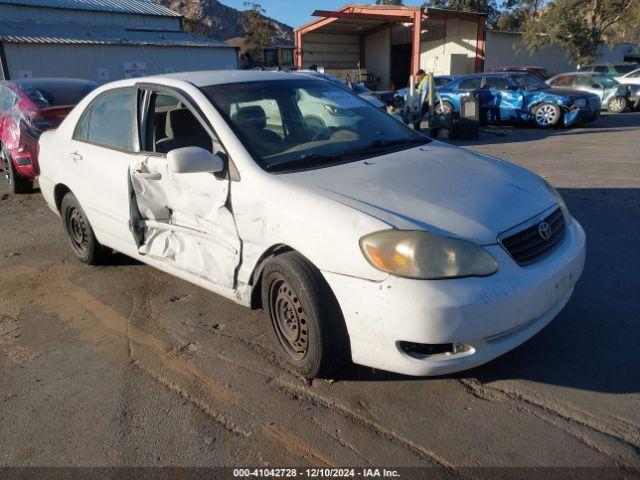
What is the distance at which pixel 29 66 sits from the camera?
825 inches

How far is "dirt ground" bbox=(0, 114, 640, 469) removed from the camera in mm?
2418

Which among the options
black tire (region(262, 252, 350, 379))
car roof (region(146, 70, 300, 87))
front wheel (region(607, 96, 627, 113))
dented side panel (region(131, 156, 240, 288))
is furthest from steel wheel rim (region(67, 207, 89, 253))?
front wheel (region(607, 96, 627, 113))

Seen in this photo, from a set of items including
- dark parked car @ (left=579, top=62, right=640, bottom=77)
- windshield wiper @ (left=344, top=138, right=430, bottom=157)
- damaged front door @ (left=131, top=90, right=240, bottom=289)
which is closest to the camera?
damaged front door @ (left=131, top=90, right=240, bottom=289)

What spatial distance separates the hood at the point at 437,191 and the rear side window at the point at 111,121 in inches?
65.3

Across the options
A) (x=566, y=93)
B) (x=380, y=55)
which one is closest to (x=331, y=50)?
(x=380, y=55)

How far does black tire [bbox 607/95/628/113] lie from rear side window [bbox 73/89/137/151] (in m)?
18.1

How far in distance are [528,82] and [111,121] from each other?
13.2 meters

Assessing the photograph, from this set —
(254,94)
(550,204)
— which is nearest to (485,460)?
(550,204)

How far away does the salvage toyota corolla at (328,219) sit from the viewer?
248cm

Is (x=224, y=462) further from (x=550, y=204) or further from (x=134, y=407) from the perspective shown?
(x=550, y=204)

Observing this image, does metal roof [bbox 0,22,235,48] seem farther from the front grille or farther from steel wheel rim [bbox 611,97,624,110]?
the front grille

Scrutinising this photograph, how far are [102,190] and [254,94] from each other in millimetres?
1496

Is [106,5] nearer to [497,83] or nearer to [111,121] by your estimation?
[497,83]

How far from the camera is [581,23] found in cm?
2705
